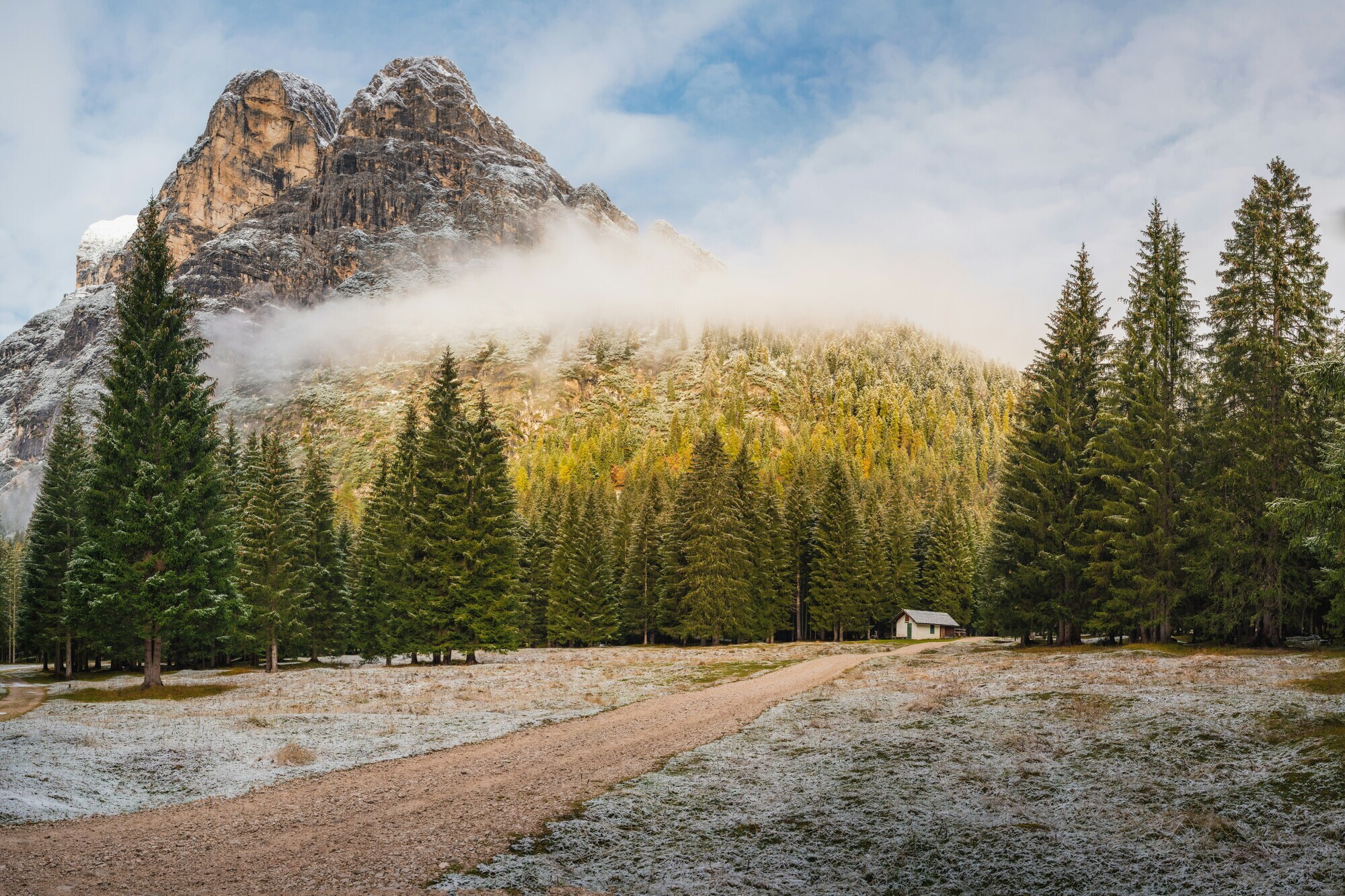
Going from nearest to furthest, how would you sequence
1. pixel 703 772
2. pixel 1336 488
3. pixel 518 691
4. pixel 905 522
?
pixel 703 772 < pixel 1336 488 < pixel 518 691 < pixel 905 522

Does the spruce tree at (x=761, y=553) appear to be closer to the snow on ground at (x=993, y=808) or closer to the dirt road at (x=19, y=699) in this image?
the dirt road at (x=19, y=699)

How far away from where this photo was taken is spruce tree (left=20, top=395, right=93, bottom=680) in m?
46.2

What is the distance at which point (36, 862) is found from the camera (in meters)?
8.97

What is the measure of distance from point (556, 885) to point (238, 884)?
357cm

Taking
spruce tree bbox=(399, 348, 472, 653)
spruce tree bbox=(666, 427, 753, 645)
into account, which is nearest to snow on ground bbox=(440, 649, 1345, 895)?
spruce tree bbox=(399, 348, 472, 653)

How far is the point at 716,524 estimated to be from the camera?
61000 millimetres

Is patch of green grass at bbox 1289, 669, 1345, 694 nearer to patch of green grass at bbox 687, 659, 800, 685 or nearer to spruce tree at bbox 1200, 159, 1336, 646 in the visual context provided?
spruce tree at bbox 1200, 159, 1336, 646

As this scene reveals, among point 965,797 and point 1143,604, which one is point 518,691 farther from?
point 1143,604

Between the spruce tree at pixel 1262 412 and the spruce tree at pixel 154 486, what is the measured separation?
144 feet

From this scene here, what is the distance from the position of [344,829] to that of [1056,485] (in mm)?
40164

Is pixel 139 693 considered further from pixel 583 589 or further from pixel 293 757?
pixel 583 589

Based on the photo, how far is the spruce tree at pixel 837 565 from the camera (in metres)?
68.4

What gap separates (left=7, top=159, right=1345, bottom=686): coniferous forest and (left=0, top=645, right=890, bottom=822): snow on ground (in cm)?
684

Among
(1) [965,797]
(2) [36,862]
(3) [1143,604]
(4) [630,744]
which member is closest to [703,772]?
(4) [630,744]
